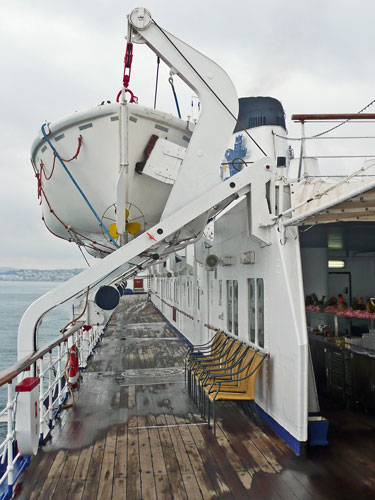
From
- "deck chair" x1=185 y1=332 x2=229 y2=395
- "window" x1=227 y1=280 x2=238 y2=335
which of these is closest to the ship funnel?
"window" x1=227 y1=280 x2=238 y2=335

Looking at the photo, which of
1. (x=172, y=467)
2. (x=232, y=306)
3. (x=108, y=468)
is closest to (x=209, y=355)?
(x=232, y=306)

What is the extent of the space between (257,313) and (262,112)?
448 cm

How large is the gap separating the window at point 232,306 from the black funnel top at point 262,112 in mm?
3192

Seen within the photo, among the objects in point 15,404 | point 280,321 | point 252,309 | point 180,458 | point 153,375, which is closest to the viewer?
point 180,458

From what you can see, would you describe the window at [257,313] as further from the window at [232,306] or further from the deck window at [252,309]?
the window at [232,306]

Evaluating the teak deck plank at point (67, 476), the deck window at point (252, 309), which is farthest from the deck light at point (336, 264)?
the teak deck plank at point (67, 476)

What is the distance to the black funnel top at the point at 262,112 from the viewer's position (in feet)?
25.5

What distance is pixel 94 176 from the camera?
4.89m

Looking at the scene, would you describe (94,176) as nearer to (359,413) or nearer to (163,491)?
(163,491)

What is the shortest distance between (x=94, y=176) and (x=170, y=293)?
437 inches

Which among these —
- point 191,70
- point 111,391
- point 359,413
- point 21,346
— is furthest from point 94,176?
point 359,413

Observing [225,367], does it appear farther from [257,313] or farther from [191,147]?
[191,147]

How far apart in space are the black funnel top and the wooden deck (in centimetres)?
519

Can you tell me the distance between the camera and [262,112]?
7.81 m
